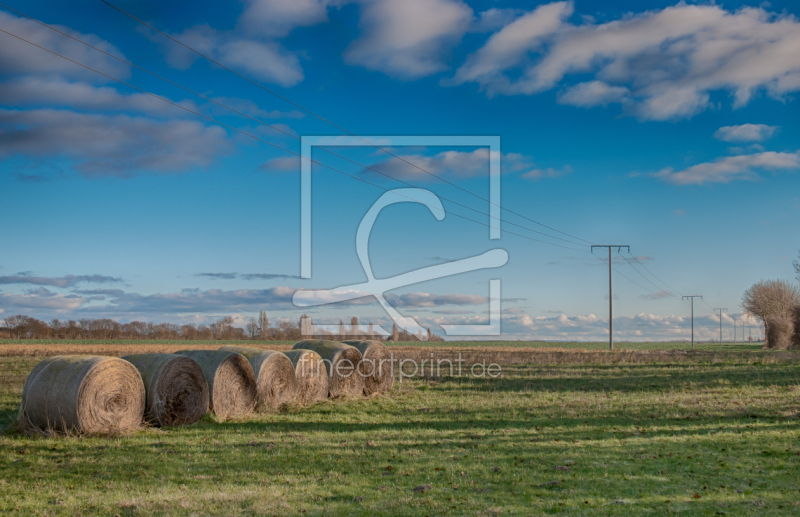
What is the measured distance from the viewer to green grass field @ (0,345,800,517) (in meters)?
7.07

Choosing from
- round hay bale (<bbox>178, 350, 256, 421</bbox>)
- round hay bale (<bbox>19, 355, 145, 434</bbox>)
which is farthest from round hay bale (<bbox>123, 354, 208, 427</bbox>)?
round hay bale (<bbox>19, 355, 145, 434</bbox>)

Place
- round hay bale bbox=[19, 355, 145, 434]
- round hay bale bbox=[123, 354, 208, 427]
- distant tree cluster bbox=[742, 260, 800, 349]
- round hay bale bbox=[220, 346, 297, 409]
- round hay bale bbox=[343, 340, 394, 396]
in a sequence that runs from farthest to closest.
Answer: distant tree cluster bbox=[742, 260, 800, 349], round hay bale bbox=[343, 340, 394, 396], round hay bale bbox=[220, 346, 297, 409], round hay bale bbox=[123, 354, 208, 427], round hay bale bbox=[19, 355, 145, 434]

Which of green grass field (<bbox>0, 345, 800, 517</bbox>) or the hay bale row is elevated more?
the hay bale row

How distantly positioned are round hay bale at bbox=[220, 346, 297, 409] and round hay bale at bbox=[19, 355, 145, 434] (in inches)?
132

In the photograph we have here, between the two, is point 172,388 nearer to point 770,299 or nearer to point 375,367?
point 375,367

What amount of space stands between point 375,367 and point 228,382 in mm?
6363

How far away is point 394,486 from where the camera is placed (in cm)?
786

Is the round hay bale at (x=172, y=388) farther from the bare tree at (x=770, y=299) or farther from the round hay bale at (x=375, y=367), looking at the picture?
the bare tree at (x=770, y=299)

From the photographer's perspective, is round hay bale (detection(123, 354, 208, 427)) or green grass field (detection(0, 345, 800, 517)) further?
round hay bale (detection(123, 354, 208, 427))

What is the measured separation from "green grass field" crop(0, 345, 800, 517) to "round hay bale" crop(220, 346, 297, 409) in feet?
2.81

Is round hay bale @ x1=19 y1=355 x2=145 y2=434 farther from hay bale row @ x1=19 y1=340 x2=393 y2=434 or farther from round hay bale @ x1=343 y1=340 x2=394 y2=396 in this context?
round hay bale @ x1=343 y1=340 x2=394 y2=396

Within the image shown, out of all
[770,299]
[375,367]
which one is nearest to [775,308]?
[770,299]

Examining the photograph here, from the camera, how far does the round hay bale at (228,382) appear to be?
543 inches

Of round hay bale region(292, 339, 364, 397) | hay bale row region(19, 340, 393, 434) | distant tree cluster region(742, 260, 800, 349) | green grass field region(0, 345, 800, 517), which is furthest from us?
distant tree cluster region(742, 260, 800, 349)
